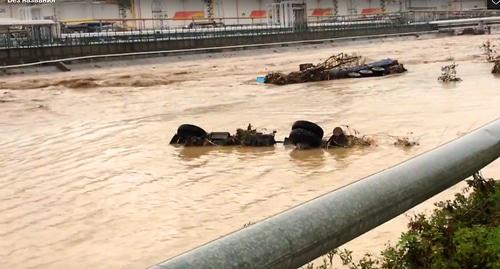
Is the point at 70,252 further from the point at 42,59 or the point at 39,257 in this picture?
the point at 42,59

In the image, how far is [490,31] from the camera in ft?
242

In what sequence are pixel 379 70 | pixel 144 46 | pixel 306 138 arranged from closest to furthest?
pixel 306 138 < pixel 379 70 < pixel 144 46

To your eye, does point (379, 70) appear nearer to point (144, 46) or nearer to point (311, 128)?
point (311, 128)

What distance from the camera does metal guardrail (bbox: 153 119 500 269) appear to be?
60.8 inches

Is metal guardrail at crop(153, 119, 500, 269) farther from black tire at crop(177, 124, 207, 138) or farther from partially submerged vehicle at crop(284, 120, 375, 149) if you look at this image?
black tire at crop(177, 124, 207, 138)

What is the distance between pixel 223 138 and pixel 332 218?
35.0 ft

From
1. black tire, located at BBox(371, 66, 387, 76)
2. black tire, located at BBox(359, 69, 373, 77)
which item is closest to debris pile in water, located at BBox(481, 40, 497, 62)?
black tire, located at BBox(371, 66, 387, 76)

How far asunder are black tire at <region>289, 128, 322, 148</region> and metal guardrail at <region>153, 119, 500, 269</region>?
8704 mm

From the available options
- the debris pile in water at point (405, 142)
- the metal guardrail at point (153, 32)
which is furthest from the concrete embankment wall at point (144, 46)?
the debris pile in water at point (405, 142)

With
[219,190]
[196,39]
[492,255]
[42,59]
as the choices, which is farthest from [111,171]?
[196,39]

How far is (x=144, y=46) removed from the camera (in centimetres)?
4453

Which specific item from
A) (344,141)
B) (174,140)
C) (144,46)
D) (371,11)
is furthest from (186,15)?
(344,141)

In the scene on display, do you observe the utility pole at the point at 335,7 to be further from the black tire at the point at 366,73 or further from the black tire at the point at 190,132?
the black tire at the point at 190,132

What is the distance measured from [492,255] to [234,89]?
2294 centimetres
